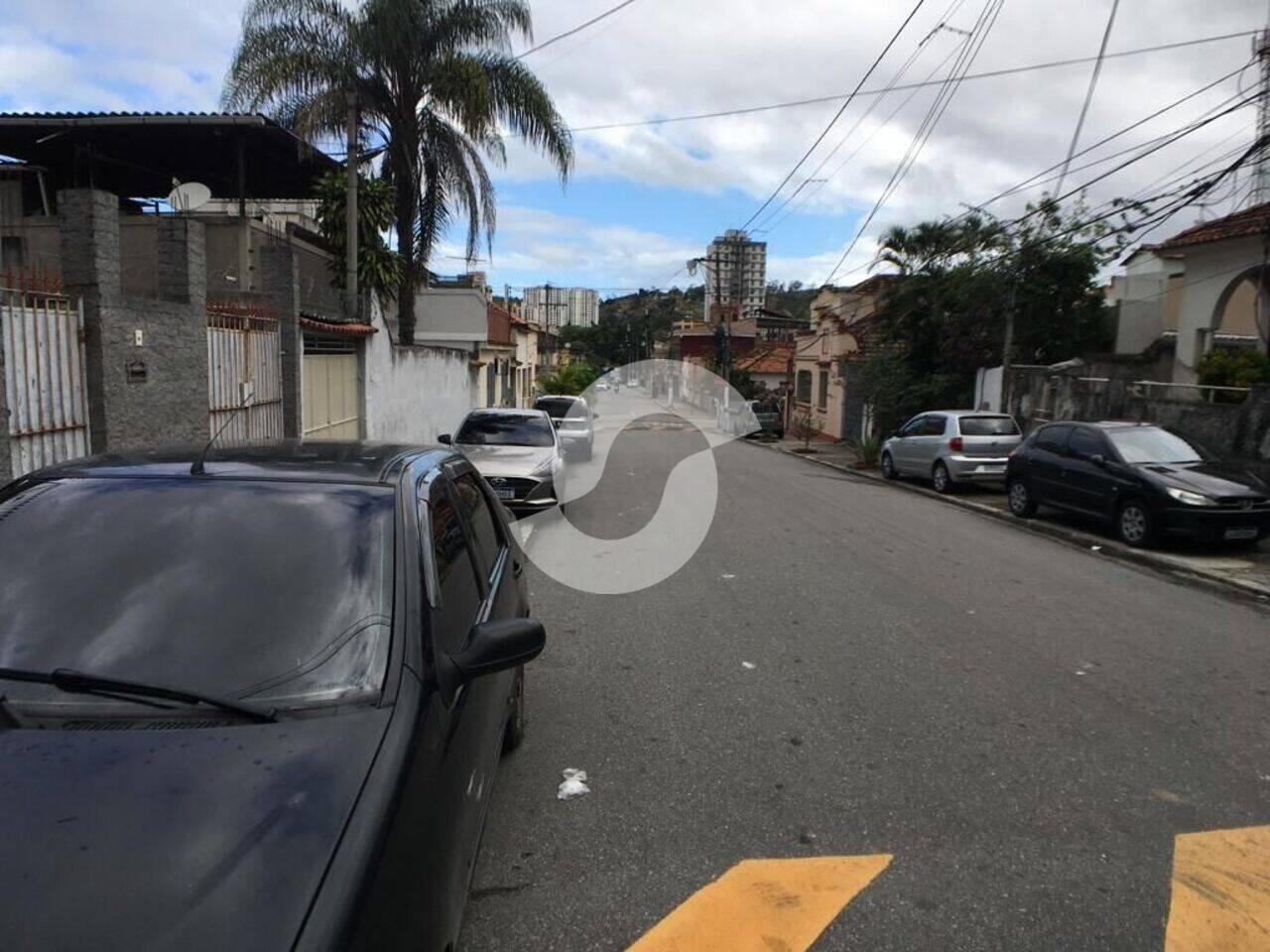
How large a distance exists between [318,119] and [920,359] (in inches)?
641

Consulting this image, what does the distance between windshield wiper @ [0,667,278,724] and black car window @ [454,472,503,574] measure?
1635 mm

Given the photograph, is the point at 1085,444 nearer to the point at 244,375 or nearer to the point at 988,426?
the point at 988,426

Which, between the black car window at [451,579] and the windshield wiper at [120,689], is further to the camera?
the black car window at [451,579]

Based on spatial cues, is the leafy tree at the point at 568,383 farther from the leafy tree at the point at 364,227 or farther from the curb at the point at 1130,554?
the curb at the point at 1130,554

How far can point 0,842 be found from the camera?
177 cm

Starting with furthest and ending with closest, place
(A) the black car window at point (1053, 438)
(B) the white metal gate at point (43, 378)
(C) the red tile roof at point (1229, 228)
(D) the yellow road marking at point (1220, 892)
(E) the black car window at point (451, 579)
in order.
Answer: (C) the red tile roof at point (1229, 228) < (A) the black car window at point (1053, 438) < (B) the white metal gate at point (43, 378) < (D) the yellow road marking at point (1220, 892) < (E) the black car window at point (451, 579)

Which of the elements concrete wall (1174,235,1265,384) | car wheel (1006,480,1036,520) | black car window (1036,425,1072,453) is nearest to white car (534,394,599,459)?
car wheel (1006,480,1036,520)

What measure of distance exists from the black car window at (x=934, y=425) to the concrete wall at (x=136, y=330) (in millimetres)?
12824

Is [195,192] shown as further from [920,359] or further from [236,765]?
[920,359]

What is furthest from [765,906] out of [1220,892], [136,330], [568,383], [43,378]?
[568,383]

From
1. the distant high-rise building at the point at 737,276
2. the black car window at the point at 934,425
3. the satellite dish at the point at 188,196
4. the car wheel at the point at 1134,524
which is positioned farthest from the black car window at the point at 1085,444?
the distant high-rise building at the point at 737,276

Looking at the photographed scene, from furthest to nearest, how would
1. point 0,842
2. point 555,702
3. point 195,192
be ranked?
point 195,192 < point 555,702 < point 0,842

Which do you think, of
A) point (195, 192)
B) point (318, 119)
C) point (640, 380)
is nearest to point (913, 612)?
point (195, 192)

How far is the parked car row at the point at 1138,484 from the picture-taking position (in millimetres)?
9891
